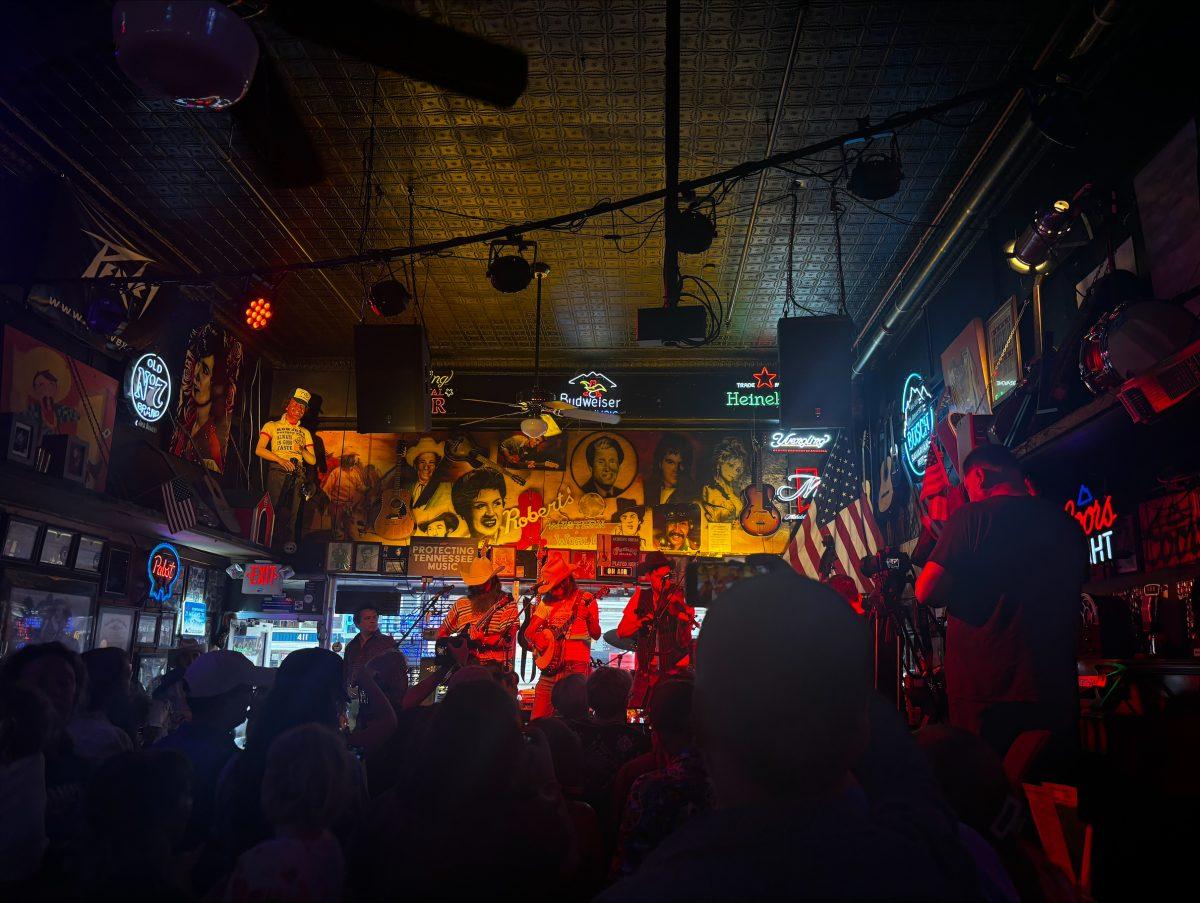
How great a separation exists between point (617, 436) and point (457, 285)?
3635mm

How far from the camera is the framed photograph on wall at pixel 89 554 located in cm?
884

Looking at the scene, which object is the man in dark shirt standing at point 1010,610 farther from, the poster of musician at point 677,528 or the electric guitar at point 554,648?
the poster of musician at point 677,528

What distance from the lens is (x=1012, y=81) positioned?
4723 millimetres

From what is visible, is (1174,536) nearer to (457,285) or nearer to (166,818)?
(166,818)

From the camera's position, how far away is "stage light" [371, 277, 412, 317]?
7898 millimetres

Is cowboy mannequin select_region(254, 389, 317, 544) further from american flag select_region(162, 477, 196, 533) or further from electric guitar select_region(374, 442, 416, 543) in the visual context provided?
american flag select_region(162, 477, 196, 533)

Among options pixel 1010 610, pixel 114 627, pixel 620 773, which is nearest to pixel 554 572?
pixel 114 627

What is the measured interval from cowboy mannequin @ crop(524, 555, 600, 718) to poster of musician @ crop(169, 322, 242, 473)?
4.94m

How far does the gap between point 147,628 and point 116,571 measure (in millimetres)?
982

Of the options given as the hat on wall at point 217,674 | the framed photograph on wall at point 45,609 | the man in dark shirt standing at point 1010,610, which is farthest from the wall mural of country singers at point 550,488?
the man in dark shirt standing at point 1010,610

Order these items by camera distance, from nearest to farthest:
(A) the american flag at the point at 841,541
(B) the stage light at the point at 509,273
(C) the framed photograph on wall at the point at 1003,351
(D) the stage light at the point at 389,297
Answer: (A) the american flag at the point at 841,541 → (C) the framed photograph on wall at the point at 1003,351 → (B) the stage light at the point at 509,273 → (D) the stage light at the point at 389,297

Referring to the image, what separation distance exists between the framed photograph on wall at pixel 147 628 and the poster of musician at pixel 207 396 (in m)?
2.00

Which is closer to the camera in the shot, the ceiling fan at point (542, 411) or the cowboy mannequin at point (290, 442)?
the ceiling fan at point (542, 411)

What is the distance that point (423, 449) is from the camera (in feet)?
41.8
